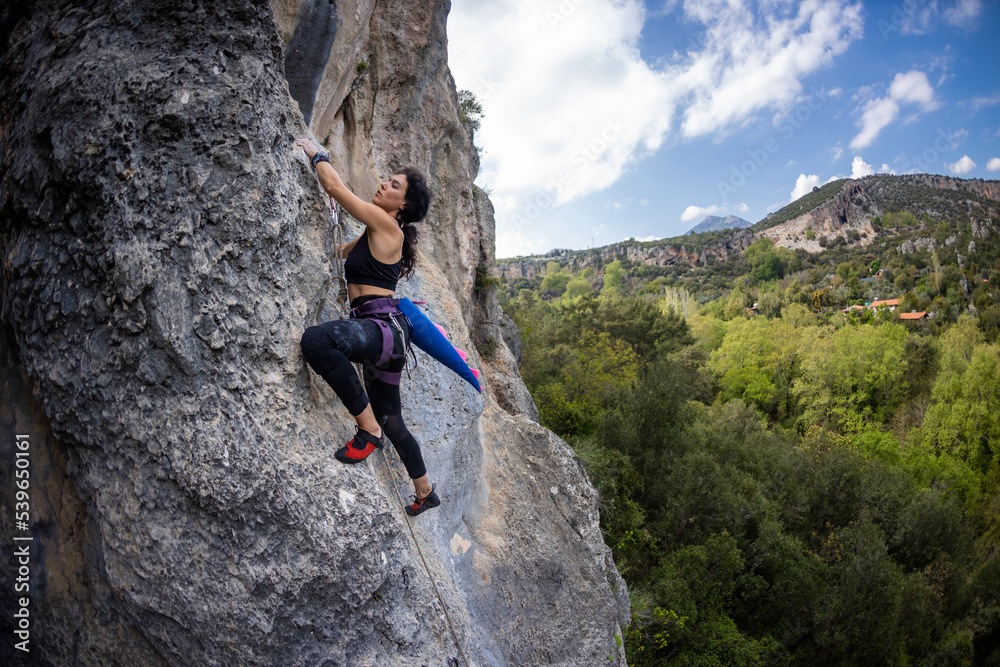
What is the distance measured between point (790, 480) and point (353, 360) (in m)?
25.7

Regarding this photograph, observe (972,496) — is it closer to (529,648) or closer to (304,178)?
(529,648)

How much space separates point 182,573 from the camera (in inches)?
116

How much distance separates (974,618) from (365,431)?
29356 millimetres

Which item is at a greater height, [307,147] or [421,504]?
[307,147]

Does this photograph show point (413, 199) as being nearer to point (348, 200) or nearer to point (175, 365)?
point (348, 200)

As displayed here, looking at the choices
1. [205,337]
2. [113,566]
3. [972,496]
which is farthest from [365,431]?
[972,496]

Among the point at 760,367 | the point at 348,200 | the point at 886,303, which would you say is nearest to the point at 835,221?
the point at 886,303

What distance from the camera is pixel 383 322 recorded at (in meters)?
3.76

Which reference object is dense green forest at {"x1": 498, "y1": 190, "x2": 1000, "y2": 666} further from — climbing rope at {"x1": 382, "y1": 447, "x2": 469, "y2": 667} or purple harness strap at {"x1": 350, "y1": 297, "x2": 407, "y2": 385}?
purple harness strap at {"x1": 350, "y1": 297, "x2": 407, "y2": 385}

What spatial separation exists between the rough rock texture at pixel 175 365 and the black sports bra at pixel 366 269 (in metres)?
0.20

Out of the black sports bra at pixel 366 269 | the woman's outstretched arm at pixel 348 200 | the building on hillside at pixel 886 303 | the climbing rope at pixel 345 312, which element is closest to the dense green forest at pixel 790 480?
the climbing rope at pixel 345 312

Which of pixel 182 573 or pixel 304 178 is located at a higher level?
pixel 304 178

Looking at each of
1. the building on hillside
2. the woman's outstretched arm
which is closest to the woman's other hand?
the woman's outstretched arm

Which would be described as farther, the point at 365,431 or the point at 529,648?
the point at 529,648
